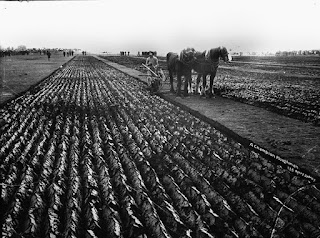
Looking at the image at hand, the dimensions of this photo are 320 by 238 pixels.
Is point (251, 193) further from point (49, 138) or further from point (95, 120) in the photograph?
point (95, 120)

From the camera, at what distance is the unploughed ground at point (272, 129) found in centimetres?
480

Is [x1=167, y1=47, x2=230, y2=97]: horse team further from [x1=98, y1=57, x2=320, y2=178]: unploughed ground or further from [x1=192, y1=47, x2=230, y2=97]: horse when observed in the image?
[x1=98, y1=57, x2=320, y2=178]: unploughed ground

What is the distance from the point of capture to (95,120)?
6879mm

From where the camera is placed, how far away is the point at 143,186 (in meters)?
3.62

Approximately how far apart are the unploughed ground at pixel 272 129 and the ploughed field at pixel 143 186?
52cm

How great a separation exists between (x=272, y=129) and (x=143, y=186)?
4.08 metres

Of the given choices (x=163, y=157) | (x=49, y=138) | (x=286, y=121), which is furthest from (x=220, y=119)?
(x=49, y=138)

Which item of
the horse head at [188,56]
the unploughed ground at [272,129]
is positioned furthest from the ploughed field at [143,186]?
the horse head at [188,56]

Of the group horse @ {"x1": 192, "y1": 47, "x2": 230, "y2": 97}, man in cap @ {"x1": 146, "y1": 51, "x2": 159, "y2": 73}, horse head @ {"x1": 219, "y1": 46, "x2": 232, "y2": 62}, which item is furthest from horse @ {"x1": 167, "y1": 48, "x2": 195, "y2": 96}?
horse head @ {"x1": 219, "y1": 46, "x2": 232, "y2": 62}

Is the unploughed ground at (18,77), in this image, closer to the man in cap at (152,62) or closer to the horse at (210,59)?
the man in cap at (152,62)

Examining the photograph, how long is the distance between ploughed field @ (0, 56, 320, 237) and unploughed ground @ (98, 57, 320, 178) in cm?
Answer: 52

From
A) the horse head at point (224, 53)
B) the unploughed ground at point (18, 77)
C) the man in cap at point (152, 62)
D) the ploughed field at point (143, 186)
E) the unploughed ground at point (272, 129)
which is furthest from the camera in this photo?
the man in cap at point (152, 62)

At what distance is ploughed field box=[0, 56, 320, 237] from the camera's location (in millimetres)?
2873

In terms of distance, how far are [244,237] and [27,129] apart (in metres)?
5.05
